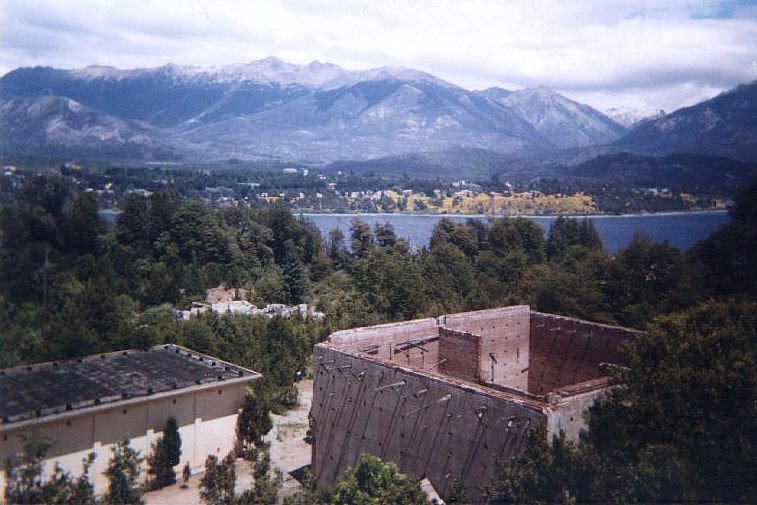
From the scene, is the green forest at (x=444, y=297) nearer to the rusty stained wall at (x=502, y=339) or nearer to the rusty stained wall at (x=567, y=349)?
the rusty stained wall at (x=567, y=349)

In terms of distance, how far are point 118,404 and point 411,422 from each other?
709 cm

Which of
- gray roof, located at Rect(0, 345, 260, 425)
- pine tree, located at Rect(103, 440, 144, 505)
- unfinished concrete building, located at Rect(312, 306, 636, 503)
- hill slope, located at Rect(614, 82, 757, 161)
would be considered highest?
hill slope, located at Rect(614, 82, 757, 161)

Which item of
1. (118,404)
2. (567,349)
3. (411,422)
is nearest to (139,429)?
(118,404)

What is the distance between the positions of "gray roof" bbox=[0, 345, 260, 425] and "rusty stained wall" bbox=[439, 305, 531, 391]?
669 centimetres

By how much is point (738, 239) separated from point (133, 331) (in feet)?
82.0

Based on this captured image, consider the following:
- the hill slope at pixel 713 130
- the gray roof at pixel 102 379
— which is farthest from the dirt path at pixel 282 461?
the hill slope at pixel 713 130

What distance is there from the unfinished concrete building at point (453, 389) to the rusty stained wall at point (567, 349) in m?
0.03

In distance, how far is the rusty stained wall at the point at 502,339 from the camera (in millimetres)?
19812

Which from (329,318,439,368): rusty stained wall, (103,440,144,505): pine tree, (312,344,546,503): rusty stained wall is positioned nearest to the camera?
(103,440,144,505): pine tree

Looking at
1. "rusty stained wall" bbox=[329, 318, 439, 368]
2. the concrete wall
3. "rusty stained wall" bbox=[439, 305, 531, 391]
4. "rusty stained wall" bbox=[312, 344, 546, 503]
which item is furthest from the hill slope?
the concrete wall

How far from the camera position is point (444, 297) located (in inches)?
1570

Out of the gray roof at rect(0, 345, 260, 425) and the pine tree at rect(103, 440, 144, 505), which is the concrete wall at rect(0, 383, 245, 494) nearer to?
the gray roof at rect(0, 345, 260, 425)

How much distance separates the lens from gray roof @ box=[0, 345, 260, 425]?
1470cm

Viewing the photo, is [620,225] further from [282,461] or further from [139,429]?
[139,429]
